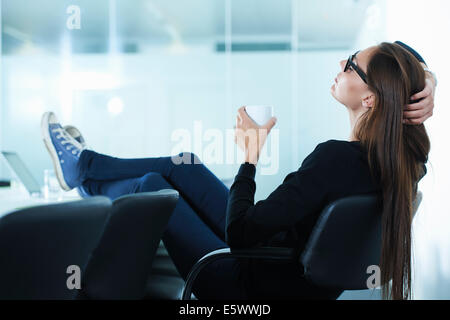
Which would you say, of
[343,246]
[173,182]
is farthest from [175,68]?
[343,246]

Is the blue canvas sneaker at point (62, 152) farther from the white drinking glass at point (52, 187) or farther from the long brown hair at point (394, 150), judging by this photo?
the long brown hair at point (394, 150)

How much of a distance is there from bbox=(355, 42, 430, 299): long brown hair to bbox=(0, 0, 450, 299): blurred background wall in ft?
9.36

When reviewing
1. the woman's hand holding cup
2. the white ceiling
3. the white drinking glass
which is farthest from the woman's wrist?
the white ceiling

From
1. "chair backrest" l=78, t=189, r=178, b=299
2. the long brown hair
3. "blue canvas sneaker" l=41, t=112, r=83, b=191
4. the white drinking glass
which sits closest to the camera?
"chair backrest" l=78, t=189, r=178, b=299

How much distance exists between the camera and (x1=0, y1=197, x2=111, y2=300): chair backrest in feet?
2.51

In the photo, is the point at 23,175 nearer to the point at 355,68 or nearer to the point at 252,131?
the point at 252,131

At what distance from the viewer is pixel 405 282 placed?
4.02 feet

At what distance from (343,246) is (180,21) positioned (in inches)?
139

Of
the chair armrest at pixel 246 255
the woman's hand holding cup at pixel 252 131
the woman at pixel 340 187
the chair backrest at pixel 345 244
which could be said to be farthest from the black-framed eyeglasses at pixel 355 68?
the chair armrest at pixel 246 255

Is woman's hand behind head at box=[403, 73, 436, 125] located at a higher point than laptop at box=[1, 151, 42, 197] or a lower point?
higher

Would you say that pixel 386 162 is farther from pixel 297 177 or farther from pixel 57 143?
pixel 57 143

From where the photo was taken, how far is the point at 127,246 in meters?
1.13

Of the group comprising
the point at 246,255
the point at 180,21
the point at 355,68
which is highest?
the point at 180,21

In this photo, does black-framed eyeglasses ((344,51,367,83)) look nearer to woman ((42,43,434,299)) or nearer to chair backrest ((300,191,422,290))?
woman ((42,43,434,299))
